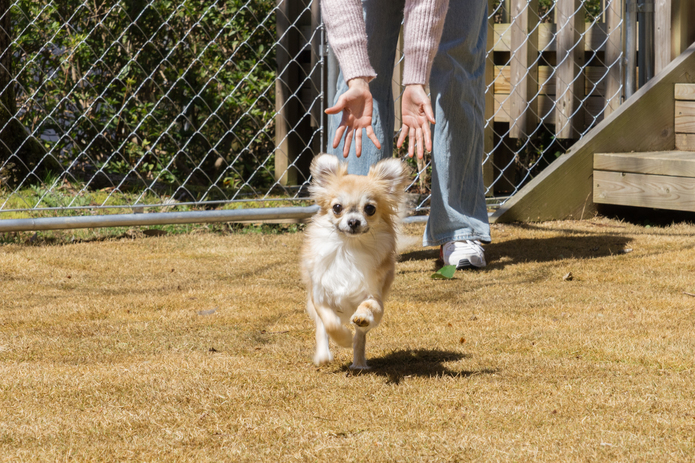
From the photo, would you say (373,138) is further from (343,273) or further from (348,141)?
(343,273)

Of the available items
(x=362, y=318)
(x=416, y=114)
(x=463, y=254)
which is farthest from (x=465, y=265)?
(x=362, y=318)

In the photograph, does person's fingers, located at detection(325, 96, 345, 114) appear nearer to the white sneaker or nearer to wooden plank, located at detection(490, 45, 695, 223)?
the white sneaker

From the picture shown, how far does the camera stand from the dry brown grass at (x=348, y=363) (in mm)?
1752

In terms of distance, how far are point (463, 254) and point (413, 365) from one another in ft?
4.68

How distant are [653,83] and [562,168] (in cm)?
83

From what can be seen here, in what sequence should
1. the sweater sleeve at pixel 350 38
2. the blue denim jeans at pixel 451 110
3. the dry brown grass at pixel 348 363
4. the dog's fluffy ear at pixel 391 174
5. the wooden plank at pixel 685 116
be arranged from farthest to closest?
the wooden plank at pixel 685 116
the blue denim jeans at pixel 451 110
the sweater sleeve at pixel 350 38
the dog's fluffy ear at pixel 391 174
the dry brown grass at pixel 348 363

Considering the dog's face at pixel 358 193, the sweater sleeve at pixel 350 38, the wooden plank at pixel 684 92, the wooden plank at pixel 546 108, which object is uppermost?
the sweater sleeve at pixel 350 38

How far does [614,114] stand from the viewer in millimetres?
4988

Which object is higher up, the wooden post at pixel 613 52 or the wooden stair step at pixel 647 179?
the wooden post at pixel 613 52

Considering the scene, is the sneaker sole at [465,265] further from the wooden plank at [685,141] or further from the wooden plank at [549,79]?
the wooden plank at [685,141]

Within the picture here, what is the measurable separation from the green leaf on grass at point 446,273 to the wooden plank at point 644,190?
1773 mm

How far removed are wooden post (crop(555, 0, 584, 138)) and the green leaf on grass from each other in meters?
2.11

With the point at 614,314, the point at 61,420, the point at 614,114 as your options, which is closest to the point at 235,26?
the point at 614,114

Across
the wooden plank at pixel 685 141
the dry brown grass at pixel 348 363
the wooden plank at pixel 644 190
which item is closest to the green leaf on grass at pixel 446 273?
the dry brown grass at pixel 348 363
